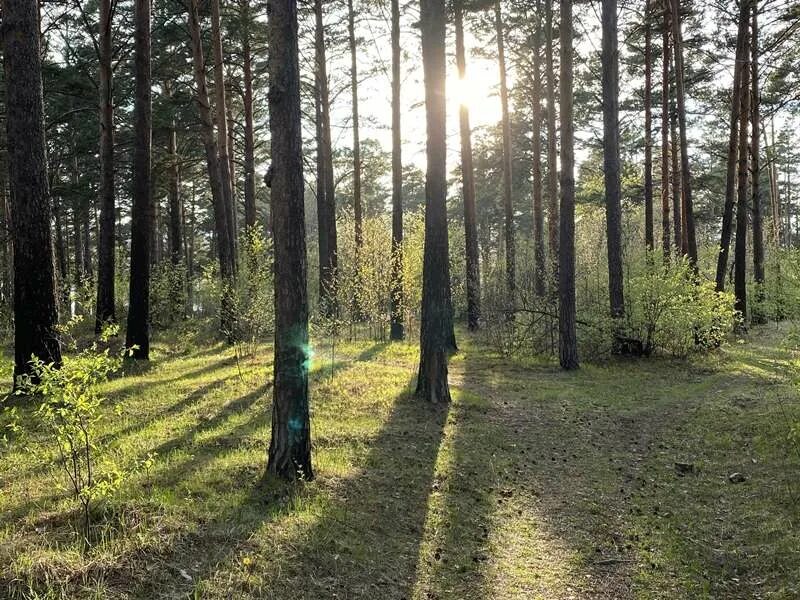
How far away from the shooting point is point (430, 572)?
14.0 feet

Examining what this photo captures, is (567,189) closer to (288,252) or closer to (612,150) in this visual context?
(612,150)

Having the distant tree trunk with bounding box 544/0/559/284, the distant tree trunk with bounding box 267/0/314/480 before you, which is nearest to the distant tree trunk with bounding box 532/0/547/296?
the distant tree trunk with bounding box 544/0/559/284

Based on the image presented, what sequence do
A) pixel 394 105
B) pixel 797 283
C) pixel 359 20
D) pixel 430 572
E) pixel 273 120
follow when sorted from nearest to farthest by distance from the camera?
1. pixel 430 572
2. pixel 273 120
3. pixel 797 283
4. pixel 394 105
5. pixel 359 20

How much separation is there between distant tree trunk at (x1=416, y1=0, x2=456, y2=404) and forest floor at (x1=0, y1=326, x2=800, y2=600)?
1.78ft

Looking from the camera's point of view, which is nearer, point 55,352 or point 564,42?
point 55,352

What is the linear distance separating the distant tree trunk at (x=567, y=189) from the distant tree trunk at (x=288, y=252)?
24.9 feet

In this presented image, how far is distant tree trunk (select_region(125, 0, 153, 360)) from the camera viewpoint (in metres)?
10.5

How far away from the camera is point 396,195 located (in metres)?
16.5

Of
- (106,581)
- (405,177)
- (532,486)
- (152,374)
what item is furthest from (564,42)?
(405,177)

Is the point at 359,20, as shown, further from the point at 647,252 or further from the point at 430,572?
the point at 430,572

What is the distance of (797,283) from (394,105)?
11.9 metres

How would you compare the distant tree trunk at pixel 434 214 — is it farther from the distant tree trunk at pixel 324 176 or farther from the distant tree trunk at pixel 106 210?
the distant tree trunk at pixel 324 176

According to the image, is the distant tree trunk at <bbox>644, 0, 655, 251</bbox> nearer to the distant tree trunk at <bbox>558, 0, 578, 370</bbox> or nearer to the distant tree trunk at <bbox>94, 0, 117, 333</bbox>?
the distant tree trunk at <bbox>558, 0, 578, 370</bbox>

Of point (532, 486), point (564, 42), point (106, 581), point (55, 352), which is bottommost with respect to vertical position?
point (532, 486)
